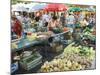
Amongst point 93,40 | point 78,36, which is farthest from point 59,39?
point 93,40

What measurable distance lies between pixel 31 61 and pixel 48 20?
0.40 m

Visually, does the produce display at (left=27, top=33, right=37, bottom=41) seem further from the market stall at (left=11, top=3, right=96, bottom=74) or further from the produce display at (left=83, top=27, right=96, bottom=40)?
the produce display at (left=83, top=27, right=96, bottom=40)

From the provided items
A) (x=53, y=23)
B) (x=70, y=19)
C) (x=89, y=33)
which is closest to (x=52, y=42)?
(x=53, y=23)

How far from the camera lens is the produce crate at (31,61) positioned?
1.83m

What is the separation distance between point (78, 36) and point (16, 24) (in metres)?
0.60

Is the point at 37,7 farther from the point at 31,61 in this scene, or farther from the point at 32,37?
the point at 31,61

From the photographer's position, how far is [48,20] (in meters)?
1.90

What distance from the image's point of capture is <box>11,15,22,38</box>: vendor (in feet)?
5.91

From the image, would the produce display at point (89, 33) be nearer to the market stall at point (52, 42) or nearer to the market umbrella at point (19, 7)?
the market stall at point (52, 42)

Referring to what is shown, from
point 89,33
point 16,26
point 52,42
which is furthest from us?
point 89,33

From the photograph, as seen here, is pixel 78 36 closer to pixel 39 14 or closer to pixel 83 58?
pixel 83 58

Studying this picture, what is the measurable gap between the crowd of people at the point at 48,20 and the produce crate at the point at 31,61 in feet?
0.72

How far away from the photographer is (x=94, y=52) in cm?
205

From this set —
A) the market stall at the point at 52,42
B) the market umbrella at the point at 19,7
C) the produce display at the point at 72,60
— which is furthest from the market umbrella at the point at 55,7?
the produce display at the point at 72,60
